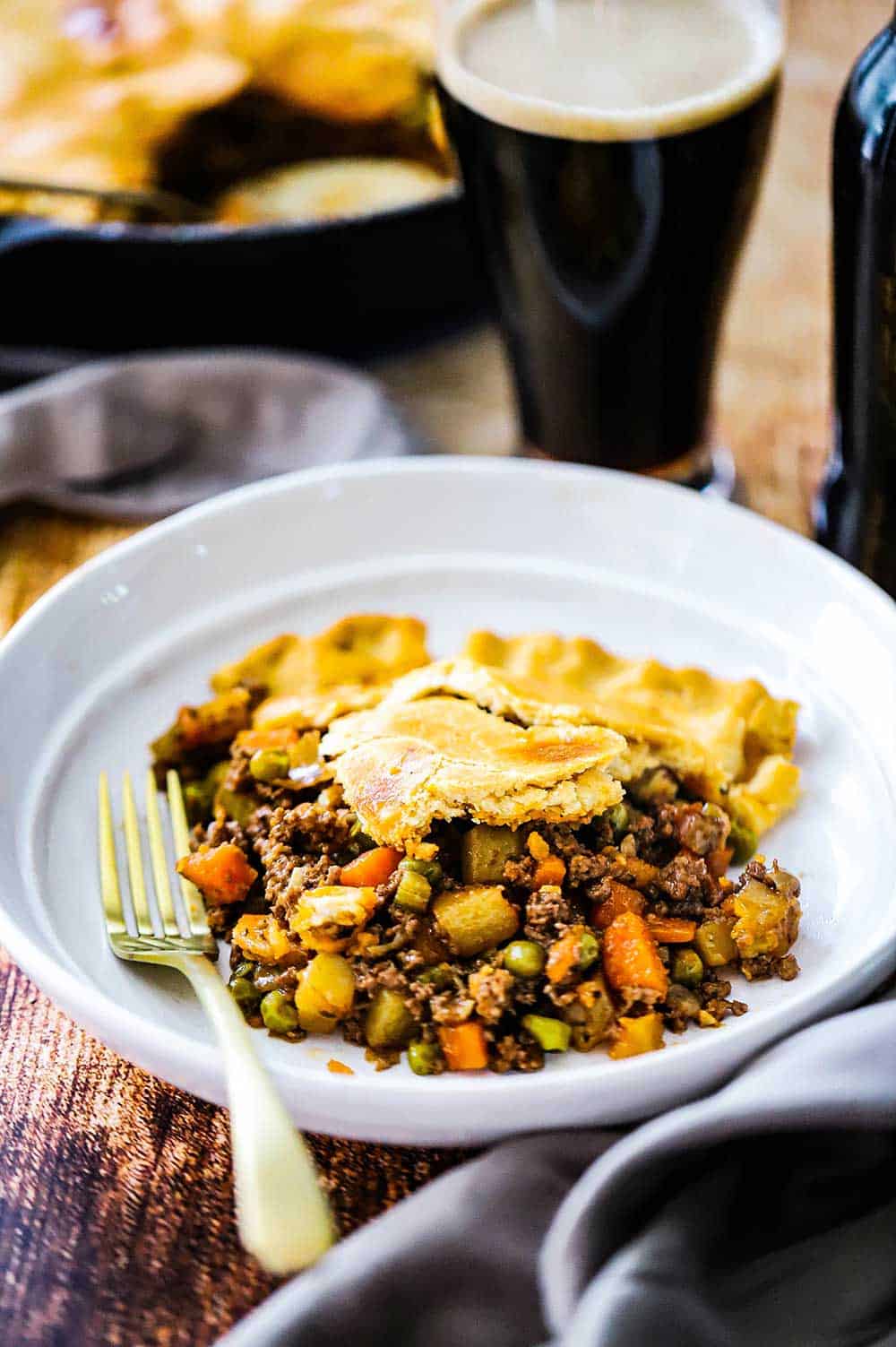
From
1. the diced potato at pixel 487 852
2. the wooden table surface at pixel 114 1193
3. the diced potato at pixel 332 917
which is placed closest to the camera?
the wooden table surface at pixel 114 1193

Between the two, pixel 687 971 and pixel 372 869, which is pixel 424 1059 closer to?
pixel 372 869

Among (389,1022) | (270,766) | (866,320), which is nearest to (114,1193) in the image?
(389,1022)

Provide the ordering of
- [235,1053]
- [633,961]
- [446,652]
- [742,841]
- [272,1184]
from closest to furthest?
[272,1184], [235,1053], [633,961], [742,841], [446,652]

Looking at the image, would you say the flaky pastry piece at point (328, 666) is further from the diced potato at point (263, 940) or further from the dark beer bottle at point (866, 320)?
the dark beer bottle at point (866, 320)

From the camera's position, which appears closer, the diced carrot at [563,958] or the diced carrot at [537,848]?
the diced carrot at [563,958]

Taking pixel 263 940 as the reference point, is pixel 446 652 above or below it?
below

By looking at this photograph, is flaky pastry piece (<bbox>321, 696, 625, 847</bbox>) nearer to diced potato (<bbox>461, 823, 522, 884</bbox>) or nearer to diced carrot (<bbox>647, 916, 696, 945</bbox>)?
diced potato (<bbox>461, 823, 522, 884</bbox>)

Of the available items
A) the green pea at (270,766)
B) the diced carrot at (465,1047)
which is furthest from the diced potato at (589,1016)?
the green pea at (270,766)
